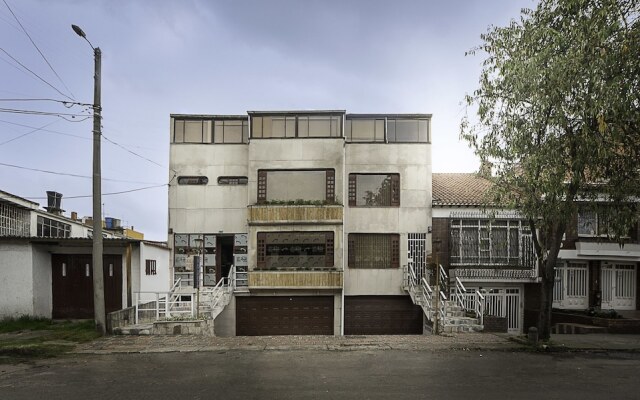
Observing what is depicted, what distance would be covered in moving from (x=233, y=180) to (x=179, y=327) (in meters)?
8.14

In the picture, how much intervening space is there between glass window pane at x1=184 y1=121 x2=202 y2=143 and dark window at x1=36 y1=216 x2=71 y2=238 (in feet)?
32.7

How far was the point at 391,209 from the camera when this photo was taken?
70.9 feet

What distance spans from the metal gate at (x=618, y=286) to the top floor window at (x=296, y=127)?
14202 mm

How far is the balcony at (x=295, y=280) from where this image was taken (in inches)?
810

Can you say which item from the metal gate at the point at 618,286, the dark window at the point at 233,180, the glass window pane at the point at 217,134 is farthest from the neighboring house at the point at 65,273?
the metal gate at the point at 618,286

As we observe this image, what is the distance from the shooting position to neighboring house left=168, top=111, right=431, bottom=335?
20.9 m

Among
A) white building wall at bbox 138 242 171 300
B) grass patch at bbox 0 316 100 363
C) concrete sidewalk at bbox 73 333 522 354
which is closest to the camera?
grass patch at bbox 0 316 100 363

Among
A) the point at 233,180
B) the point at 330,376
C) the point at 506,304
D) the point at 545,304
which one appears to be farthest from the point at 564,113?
the point at 233,180

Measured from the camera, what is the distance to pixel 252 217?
20.9 metres

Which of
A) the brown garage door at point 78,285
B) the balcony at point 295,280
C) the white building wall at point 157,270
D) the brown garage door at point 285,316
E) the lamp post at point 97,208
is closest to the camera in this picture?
the lamp post at point 97,208

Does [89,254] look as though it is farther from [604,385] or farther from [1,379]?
[604,385]

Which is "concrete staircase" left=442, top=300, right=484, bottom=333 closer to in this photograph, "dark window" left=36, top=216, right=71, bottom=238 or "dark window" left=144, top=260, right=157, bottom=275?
"dark window" left=144, top=260, right=157, bottom=275

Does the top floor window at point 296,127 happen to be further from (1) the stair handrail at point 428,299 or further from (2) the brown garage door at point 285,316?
(1) the stair handrail at point 428,299

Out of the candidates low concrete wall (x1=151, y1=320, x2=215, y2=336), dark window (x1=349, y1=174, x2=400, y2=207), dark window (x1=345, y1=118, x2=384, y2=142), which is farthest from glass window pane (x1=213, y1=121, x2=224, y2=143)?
low concrete wall (x1=151, y1=320, x2=215, y2=336)
